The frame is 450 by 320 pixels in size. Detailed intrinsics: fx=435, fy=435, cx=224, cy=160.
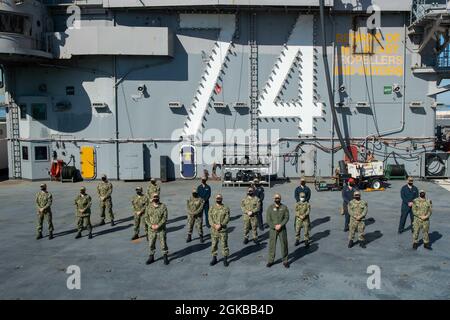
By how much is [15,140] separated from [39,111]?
2549mm

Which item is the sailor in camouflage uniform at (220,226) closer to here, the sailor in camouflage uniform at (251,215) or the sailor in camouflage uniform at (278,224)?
the sailor in camouflage uniform at (278,224)

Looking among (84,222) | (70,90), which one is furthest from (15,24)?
(84,222)

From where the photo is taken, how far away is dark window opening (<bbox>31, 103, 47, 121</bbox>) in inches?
1038

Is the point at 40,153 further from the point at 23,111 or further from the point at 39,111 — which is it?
the point at 23,111

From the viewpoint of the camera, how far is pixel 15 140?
27078 mm

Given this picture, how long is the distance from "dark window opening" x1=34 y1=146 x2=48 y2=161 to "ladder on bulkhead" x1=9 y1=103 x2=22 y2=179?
1410 mm

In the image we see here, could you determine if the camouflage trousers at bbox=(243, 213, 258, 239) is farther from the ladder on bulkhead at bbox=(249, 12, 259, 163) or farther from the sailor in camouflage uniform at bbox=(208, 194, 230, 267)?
the ladder on bulkhead at bbox=(249, 12, 259, 163)

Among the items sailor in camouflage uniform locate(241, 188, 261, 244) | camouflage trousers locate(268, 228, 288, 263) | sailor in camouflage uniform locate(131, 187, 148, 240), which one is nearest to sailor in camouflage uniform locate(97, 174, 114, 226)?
sailor in camouflage uniform locate(131, 187, 148, 240)

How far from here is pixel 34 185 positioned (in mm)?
25328

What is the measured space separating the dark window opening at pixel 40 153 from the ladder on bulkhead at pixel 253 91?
12.6m

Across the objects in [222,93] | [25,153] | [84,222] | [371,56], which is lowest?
[84,222]

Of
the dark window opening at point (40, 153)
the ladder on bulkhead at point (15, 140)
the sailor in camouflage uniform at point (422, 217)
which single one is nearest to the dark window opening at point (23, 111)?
the ladder on bulkhead at point (15, 140)

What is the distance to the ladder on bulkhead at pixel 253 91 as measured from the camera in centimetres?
2545

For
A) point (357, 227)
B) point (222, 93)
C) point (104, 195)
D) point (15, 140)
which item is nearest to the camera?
point (357, 227)
